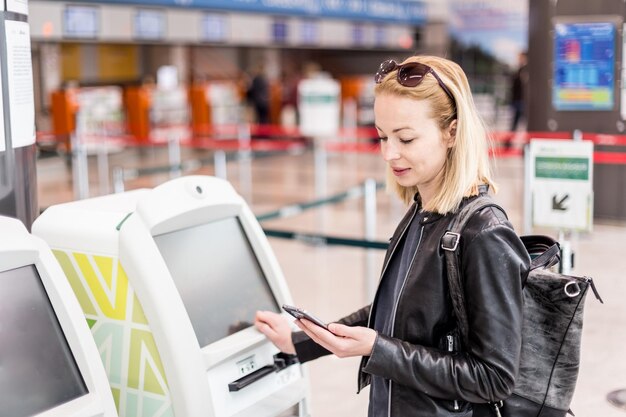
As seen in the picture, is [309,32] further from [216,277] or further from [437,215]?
[437,215]

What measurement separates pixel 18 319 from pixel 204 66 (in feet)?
63.5

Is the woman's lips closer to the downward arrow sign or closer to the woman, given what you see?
the woman

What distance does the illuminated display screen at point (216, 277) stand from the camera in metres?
2.19

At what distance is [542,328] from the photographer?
5.97ft

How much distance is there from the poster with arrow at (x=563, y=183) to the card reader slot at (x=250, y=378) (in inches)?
100

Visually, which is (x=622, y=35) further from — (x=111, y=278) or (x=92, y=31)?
(x=92, y=31)

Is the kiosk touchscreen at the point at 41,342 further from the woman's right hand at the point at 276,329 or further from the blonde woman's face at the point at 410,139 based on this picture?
the blonde woman's face at the point at 410,139

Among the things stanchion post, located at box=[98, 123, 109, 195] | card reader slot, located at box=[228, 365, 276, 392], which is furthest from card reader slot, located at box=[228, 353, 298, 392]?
stanchion post, located at box=[98, 123, 109, 195]

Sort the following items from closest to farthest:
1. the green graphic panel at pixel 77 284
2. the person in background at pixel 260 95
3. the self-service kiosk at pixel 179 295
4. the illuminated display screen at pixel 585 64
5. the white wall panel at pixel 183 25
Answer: the self-service kiosk at pixel 179 295 < the green graphic panel at pixel 77 284 < the illuminated display screen at pixel 585 64 < the white wall panel at pixel 183 25 < the person in background at pixel 260 95

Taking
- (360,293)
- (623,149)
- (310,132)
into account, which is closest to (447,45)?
(310,132)

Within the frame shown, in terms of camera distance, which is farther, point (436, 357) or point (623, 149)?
point (623, 149)

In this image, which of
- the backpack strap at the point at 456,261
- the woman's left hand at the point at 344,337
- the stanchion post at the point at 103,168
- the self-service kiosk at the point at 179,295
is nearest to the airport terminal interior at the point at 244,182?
the self-service kiosk at the point at 179,295

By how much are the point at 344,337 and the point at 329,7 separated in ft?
52.5

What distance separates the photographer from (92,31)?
13.6 metres
